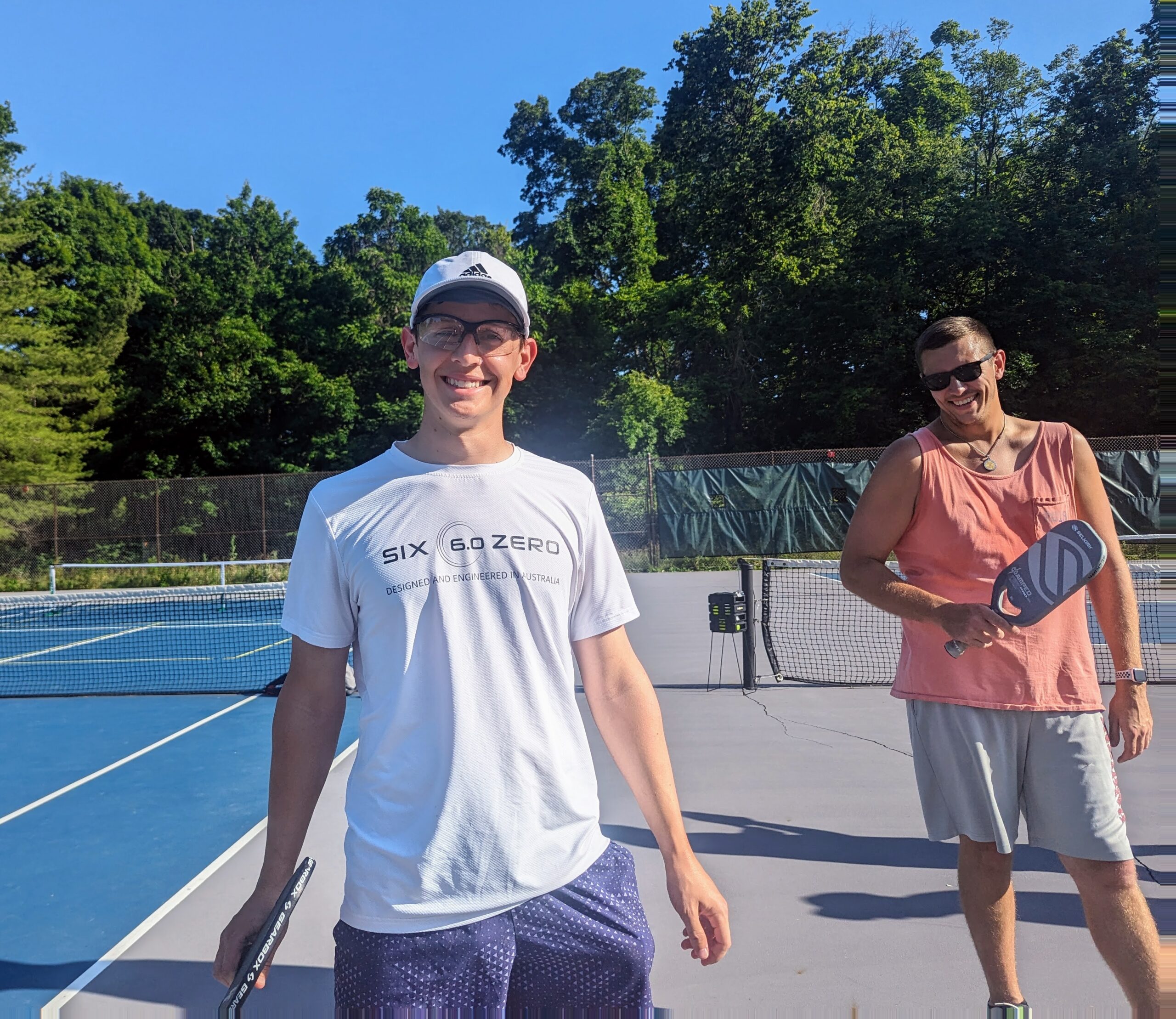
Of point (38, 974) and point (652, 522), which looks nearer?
point (38, 974)

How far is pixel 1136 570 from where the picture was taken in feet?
35.7

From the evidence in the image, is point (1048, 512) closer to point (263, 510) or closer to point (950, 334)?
point (950, 334)

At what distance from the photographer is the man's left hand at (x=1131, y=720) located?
2668 mm

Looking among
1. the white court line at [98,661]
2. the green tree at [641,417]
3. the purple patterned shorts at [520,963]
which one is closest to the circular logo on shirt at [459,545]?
the purple patterned shorts at [520,963]

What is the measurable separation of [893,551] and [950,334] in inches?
25.9

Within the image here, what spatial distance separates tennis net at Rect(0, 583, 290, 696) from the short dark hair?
7611 millimetres

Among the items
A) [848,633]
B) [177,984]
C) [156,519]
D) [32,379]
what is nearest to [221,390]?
[32,379]

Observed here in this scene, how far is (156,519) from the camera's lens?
76.4ft

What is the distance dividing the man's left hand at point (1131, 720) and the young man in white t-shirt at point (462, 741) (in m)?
1.52

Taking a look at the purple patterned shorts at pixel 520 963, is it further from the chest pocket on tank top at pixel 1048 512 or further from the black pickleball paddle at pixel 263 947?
the chest pocket on tank top at pixel 1048 512

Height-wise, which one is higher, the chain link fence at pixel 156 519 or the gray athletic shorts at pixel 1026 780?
the chain link fence at pixel 156 519

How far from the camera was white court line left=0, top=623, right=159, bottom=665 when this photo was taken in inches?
497

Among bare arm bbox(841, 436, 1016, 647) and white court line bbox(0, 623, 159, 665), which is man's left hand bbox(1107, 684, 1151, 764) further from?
white court line bbox(0, 623, 159, 665)

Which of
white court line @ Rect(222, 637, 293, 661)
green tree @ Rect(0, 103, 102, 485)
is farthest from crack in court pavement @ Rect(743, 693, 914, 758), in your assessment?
green tree @ Rect(0, 103, 102, 485)
